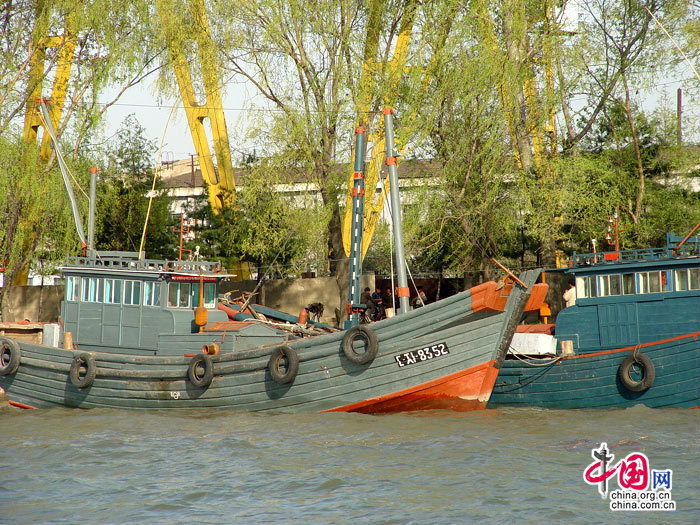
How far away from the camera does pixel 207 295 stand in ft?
52.9

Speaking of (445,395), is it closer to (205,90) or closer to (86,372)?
(86,372)

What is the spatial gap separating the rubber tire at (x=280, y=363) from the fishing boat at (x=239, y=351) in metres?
0.02

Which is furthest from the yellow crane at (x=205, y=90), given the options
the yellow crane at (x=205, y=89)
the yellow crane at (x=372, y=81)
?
the yellow crane at (x=372, y=81)

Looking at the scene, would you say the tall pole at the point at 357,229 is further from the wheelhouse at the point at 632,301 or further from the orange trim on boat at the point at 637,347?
the orange trim on boat at the point at 637,347

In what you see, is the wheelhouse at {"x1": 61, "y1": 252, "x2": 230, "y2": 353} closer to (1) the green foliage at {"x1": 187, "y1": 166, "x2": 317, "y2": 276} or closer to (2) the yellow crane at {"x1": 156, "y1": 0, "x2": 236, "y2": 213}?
(1) the green foliage at {"x1": 187, "y1": 166, "x2": 317, "y2": 276}

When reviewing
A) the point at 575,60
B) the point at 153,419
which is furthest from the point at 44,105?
the point at 575,60

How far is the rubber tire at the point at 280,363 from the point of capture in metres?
14.2

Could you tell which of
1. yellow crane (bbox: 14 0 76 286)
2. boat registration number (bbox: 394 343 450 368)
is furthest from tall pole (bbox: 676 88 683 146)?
yellow crane (bbox: 14 0 76 286)

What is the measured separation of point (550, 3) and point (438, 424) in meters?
13.1

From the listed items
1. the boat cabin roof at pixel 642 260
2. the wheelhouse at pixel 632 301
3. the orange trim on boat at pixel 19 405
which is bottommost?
the orange trim on boat at pixel 19 405

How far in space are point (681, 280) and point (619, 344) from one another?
5.39ft

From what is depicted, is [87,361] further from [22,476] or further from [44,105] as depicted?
[44,105]

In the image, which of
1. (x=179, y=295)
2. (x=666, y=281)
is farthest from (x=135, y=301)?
(x=666, y=281)

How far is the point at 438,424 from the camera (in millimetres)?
13516
